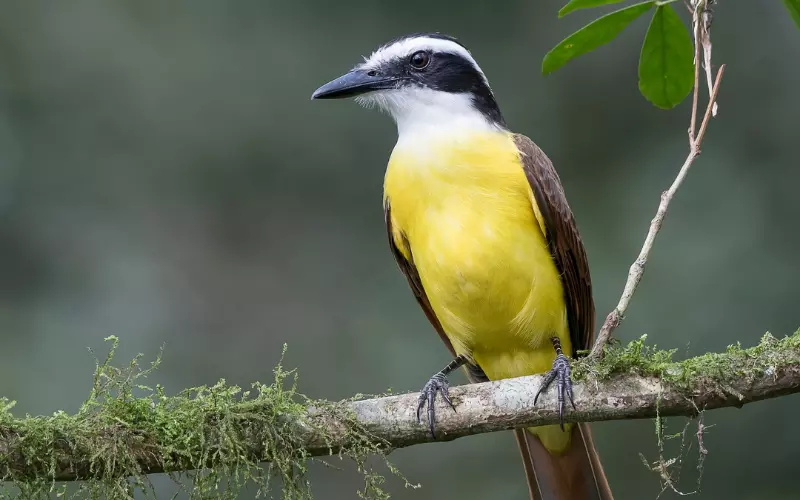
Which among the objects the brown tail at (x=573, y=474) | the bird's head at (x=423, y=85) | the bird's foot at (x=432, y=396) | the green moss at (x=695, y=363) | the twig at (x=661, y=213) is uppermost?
the bird's head at (x=423, y=85)

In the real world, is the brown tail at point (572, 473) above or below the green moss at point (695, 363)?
below

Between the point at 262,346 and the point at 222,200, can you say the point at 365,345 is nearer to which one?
the point at 262,346

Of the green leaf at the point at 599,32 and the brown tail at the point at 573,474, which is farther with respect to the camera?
the brown tail at the point at 573,474

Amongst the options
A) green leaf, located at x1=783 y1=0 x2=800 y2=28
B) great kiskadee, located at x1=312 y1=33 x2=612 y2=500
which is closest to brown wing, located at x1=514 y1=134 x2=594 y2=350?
great kiskadee, located at x1=312 y1=33 x2=612 y2=500

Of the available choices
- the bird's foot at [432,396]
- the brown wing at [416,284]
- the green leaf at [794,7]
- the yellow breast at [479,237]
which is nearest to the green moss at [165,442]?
the bird's foot at [432,396]

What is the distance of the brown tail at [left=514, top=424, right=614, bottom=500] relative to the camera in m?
3.79

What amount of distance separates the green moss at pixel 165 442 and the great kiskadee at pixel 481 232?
0.56 m

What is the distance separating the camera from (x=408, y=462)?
546 centimetres

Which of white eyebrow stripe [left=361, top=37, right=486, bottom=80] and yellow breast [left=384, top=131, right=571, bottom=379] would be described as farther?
white eyebrow stripe [left=361, top=37, right=486, bottom=80]

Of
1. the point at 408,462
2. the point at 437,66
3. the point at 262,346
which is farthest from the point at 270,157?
the point at 437,66

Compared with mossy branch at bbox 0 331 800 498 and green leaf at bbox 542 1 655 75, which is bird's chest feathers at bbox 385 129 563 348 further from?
green leaf at bbox 542 1 655 75

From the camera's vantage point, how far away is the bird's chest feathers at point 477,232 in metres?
3.51

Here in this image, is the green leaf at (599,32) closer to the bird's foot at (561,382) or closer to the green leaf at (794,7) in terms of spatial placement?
the green leaf at (794,7)

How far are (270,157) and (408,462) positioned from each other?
7.11 ft
